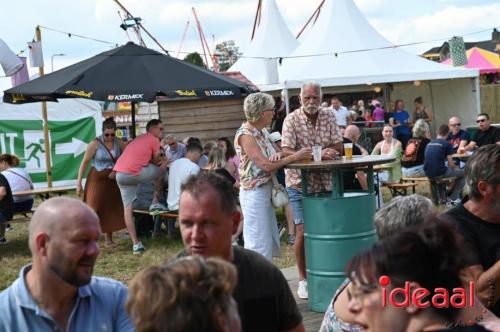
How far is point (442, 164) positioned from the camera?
44.4 ft

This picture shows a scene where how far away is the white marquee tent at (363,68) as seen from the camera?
20.6 metres

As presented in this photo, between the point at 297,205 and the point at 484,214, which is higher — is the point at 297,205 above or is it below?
below

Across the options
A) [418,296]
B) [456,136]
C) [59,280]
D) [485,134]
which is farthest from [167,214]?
[418,296]

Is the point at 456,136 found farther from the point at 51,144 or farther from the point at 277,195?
the point at 277,195

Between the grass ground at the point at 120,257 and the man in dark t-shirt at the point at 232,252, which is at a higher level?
the man in dark t-shirt at the point at 232,252

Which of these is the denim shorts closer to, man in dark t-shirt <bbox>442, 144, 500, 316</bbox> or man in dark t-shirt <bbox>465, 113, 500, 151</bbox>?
man in dark t-shirt <bbox>442, 144, 500, 316</bbox>

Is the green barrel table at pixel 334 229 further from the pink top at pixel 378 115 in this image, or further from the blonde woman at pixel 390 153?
the pink top at pixel 378 115

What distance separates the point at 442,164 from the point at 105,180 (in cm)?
583

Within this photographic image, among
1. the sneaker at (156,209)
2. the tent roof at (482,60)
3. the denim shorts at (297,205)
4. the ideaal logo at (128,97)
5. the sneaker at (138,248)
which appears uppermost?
the tent roof at (482,60)

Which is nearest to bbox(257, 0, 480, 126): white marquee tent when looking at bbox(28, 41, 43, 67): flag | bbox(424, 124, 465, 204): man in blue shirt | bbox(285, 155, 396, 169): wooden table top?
bbox(424, 124, 465, 204): man in blue shirt

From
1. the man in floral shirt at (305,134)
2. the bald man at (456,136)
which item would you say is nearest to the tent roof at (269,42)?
the bald man at (456,136)

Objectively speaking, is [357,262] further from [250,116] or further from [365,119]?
[365,119]

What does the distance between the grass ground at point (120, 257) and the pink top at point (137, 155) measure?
3.59 ft

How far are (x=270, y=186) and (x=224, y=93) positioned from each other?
15.1 ft
